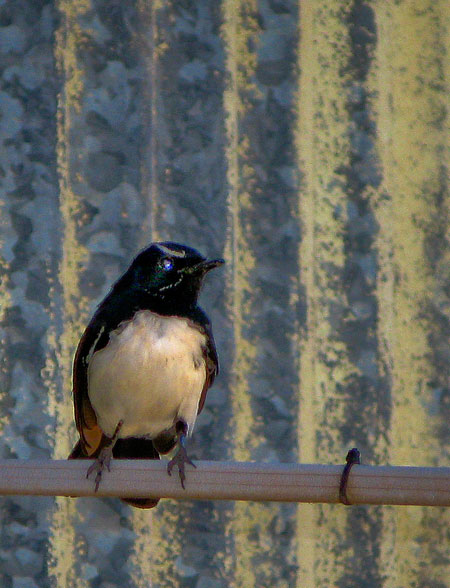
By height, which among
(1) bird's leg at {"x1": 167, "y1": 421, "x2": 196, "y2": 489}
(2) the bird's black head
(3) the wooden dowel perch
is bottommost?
(1) bird's leg at {"x1": 167, "y1": 421, "x2": 196, "y2": 489}

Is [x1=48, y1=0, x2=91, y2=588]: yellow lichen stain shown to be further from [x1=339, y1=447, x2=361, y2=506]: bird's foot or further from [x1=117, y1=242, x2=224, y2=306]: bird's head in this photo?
[x1=339, y1=447, x2=361, y2=506]: bird's foot

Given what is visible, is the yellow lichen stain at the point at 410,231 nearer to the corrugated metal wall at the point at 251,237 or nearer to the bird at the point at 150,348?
the corrugated metal wall at the point at 251,237

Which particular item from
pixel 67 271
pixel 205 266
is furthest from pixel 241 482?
pixel 67 271

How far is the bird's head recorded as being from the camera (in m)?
2.48

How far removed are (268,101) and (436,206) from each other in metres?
0.54

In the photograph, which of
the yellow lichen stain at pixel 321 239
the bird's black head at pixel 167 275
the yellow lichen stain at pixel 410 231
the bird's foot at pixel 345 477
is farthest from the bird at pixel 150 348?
the bird's foot at pixel 345 477

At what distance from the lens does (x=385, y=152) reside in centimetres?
266

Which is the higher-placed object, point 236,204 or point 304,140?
point 304,140

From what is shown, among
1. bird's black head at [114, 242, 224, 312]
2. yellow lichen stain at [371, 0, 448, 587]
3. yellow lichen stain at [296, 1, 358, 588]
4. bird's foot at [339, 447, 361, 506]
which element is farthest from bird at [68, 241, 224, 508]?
bird's foot at [339, 447, 361, 506]

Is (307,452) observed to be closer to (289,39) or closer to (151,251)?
(151,251)

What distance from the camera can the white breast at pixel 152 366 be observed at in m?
2.50

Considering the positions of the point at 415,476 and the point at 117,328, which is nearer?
the point at 415,476

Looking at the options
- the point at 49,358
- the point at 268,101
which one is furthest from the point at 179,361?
the point at 268,101

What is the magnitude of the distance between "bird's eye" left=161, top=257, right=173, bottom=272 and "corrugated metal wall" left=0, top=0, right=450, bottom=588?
0.34 feet
